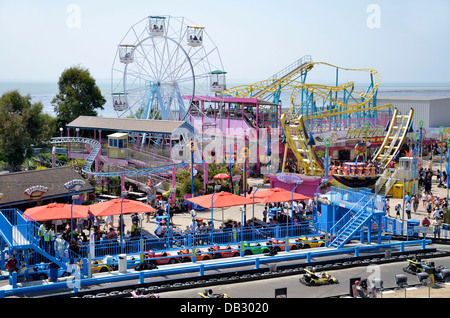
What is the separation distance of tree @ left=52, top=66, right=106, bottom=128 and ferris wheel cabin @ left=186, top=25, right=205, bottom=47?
678 inches

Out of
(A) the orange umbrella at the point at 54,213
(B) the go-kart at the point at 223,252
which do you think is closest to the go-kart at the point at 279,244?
(B) the go-kart at the point at 223,252

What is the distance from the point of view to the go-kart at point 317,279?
19.3m

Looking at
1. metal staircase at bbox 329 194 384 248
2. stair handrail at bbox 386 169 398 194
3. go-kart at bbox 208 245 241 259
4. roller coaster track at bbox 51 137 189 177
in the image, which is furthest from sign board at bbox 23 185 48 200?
stair handrail at bbox 386 169 398 194

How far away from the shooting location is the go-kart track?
60.8ft

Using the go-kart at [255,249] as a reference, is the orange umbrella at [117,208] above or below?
above

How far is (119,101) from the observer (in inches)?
1779

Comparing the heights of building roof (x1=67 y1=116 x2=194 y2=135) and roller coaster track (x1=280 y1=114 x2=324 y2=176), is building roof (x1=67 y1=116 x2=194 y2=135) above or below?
above

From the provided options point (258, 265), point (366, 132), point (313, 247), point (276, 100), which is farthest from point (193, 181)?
point (276, 100)

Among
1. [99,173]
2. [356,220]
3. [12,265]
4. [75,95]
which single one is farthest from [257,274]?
[75,95]

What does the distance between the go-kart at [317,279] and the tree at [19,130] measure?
28372 mm

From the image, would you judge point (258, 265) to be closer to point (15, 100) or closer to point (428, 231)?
point (428, 231)

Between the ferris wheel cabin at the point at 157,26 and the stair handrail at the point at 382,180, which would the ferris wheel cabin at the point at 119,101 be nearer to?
the ferris wheel cabin at the point at 157,26

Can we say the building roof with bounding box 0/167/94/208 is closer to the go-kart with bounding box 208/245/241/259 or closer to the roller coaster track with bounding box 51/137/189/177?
the roller coaster track with bounding box 51/137/189/177
